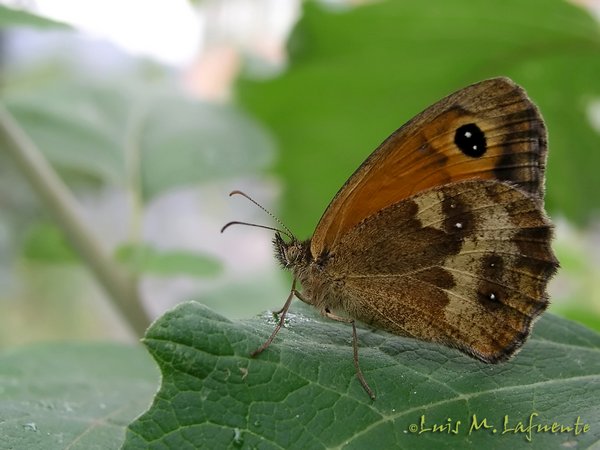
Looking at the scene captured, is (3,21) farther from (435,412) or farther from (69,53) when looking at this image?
(69,53)

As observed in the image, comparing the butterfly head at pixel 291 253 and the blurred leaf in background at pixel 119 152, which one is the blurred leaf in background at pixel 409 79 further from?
the butterfly head at pixel 291 253

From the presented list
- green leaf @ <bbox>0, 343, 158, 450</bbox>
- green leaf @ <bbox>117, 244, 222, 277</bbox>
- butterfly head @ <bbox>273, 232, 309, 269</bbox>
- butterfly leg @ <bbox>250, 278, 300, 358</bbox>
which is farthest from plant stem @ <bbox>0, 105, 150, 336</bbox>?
butterfly leg @ <bbox>250, 278, 300, 358</bbox>

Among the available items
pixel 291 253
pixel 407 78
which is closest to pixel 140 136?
pixel 407 78

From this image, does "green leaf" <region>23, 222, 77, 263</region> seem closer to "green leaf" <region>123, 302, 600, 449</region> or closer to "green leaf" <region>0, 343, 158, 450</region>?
"green leaf" <region>0, 343, 158, 450</region>

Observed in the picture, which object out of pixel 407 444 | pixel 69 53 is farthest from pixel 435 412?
pixel 69 53

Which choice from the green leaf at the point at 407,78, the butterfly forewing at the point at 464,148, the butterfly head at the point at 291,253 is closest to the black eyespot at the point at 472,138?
the butterfly forewing at the point at 464,148

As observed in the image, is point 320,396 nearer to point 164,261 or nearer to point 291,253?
point 291,253

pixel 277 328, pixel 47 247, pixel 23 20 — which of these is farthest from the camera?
pixel 47 247

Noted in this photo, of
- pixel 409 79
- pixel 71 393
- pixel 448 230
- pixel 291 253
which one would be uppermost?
pixel 409 79
